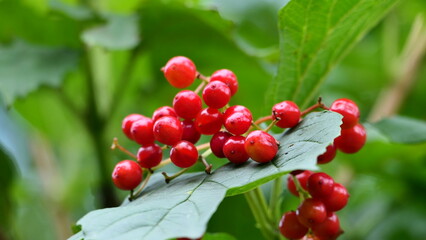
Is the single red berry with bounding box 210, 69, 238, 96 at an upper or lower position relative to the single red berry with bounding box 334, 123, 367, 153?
upper

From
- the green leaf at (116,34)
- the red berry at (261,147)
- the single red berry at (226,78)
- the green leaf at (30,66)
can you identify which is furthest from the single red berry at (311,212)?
the green leaf at (30,66)

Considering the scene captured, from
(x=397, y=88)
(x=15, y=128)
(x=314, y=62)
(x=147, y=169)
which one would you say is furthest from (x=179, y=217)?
(x=15, y=128)

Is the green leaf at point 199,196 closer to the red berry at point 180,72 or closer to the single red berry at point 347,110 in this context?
the single red berry at point 347,110

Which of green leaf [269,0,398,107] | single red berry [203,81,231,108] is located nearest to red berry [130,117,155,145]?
single red berry [203,81,231,108]

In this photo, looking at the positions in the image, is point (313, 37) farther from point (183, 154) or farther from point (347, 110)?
point (183, 154)

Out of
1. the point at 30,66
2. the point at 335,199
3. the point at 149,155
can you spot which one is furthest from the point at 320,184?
the point at 30,66

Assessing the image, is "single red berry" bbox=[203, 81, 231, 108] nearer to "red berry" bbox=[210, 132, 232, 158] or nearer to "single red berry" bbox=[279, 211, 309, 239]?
"red berry" bbox=[210, 132, 232, 158]

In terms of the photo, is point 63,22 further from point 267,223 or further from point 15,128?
point 15,128
